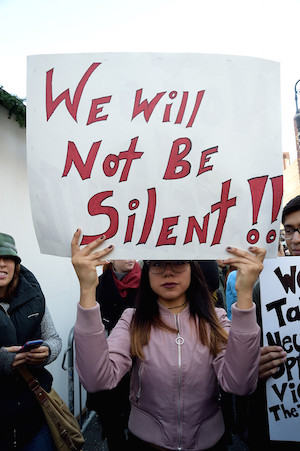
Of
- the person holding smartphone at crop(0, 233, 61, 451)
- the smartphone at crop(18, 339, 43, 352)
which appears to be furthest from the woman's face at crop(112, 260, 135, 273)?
the smartphone at crop(18, 339, 43, 352)

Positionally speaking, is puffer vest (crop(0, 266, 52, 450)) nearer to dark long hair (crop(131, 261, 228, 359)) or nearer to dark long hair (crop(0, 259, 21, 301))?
dark long hair (crop(0, 259, 21, 301))

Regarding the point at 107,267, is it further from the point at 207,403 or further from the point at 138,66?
the point at 138,66

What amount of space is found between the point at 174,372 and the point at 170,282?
1.21ft

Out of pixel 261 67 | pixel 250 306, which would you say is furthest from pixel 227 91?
pixel 250 306

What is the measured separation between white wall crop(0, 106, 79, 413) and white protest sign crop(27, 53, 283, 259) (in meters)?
1.56

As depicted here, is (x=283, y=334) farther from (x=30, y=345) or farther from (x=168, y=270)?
(x=30, y=345)

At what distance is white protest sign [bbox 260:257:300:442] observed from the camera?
4.60 feet

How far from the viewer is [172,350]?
4.58ft

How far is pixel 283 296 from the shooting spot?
1477 mm

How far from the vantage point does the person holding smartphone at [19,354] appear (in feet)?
5.79

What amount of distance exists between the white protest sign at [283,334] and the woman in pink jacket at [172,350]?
0.21 metres

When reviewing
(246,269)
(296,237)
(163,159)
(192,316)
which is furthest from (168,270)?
(296,237)

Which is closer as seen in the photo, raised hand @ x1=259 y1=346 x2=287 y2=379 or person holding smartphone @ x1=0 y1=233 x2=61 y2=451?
raised hand @ x1=259 y1=346 x2=287 y2=379

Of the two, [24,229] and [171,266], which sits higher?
[24,229]
